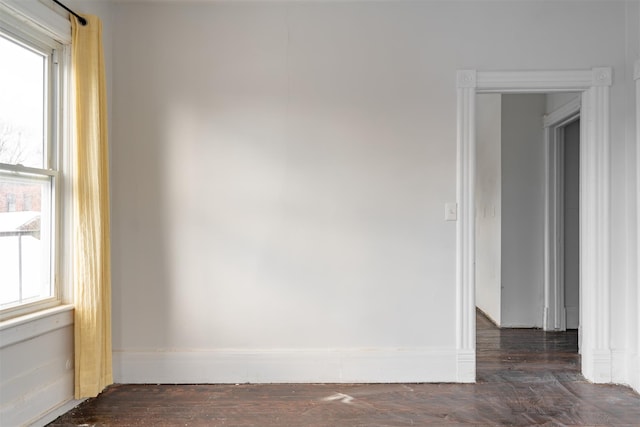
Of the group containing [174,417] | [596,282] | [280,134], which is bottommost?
[174,417]

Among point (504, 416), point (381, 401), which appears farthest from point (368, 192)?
point (504, 416)

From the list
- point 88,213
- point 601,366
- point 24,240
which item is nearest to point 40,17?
point 88,213

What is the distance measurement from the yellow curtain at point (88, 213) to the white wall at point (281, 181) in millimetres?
489

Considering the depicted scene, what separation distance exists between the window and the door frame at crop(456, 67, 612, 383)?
105 inches

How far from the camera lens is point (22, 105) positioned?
2.70 m

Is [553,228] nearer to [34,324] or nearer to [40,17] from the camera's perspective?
[34,324]

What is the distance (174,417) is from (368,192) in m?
1.94

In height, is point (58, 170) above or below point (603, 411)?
above

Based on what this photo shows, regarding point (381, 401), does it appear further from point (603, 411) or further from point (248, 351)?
point (603, 411)

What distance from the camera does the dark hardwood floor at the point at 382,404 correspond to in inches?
111

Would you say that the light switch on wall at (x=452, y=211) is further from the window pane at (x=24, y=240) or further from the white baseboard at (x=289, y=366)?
the window pane at (x=24, y=240)

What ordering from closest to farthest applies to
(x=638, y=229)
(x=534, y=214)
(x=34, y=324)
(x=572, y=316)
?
1. (x=34, y=324)
2. (x=638, y=229)
3. (x=572, y=316)
4. (x=534, y=214)

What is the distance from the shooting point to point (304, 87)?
3.48 meters

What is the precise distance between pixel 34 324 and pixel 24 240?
1.55ft
